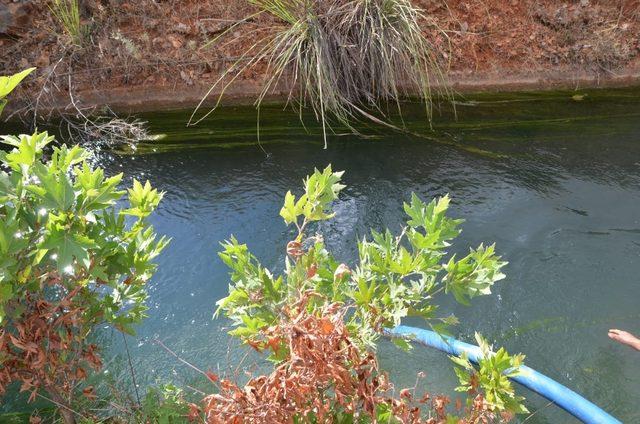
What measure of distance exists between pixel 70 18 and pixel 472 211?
328 cm

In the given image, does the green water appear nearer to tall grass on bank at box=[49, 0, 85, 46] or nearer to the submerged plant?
the submerged plant

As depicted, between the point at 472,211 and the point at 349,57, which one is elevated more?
the point at 349,57

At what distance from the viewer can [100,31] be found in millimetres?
4559

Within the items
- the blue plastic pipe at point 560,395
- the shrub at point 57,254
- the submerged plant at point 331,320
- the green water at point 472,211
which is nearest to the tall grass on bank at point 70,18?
the green water at point 472,211

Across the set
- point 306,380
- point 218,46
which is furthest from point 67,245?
point 218,46

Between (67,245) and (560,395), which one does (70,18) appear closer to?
(67,245)

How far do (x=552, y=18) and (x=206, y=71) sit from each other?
2872mm

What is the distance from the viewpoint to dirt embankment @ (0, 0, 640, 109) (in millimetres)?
4438

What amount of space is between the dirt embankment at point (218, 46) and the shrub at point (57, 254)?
3.06 m

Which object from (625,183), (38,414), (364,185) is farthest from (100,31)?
(625,183)

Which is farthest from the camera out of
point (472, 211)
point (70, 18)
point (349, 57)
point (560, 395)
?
point (70, 18)

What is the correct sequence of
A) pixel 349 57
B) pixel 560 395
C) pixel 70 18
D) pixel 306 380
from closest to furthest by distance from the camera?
pixel 306 380 < pixel 560 395 < pixel 349 57 < pixel 70 18

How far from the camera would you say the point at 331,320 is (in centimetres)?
113

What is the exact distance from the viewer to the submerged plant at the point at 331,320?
1.11 m
